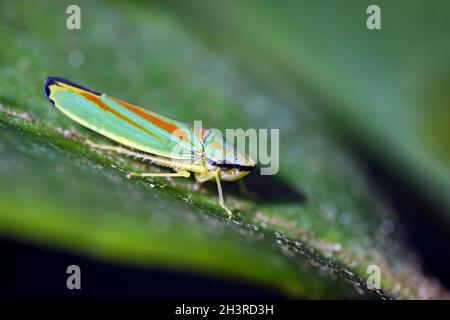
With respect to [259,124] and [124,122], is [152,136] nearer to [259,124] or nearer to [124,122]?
[124,122]

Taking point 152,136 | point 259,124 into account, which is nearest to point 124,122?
point 152,136

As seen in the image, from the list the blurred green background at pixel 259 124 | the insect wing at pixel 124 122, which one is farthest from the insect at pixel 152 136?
the blurred green background at pixel 259 124

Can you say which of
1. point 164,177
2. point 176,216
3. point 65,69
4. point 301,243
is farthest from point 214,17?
point 176,216

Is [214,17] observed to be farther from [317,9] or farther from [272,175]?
[272,175]

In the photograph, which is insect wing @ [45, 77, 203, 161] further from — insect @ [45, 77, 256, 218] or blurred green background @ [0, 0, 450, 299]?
blurred green background @ [0, 0, 450, 299]

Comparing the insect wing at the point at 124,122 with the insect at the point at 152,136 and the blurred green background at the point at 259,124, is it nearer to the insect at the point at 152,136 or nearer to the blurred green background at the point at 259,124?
the insect at the point at 152,136

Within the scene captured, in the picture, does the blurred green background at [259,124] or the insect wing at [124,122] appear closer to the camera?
the blurred green background at [259,124]
